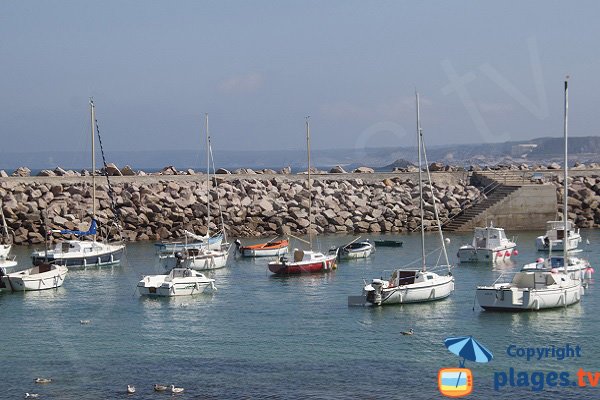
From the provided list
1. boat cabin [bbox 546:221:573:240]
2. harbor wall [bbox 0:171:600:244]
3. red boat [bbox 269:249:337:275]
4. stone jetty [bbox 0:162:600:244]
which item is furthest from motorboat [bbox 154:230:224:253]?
boat cabin [bbox 546:221:573:240]

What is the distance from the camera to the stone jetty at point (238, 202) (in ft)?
181

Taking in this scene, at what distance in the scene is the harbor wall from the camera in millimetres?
55344

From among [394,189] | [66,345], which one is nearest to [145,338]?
[66,345]

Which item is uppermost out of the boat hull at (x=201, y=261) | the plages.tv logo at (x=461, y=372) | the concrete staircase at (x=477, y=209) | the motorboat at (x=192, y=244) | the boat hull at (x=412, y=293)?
the concrete staircase at (x=477, y=209)

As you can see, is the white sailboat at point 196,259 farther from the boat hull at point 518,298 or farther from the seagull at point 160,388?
the seagull at point 160,388

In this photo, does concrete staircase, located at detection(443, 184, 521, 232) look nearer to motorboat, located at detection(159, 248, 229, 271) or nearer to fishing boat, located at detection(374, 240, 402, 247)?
fishing boat, located at detection(374, 240, 402, 247)

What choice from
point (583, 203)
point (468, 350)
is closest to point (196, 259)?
point (468, 350)

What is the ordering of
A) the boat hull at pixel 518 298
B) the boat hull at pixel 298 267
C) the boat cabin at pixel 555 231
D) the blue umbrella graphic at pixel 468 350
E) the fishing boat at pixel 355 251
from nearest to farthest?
the blue umbrella graphic at pixel 468 350 → the boat hull at pixel 518 298 → the boat hull at pixel 298 267 → the fishing boat at pixel 355 251 → the boat cabin at pixel 555 231

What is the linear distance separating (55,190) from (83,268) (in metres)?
15.6

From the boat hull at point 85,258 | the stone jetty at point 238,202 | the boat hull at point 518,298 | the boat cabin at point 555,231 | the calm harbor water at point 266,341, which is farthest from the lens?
the stone jetty at point 238,202

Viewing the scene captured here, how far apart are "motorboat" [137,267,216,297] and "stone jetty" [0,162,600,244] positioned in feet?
57.2

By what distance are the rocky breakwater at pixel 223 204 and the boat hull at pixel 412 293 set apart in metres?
21.7

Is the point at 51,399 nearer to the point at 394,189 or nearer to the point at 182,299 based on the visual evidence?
the point at 182,299

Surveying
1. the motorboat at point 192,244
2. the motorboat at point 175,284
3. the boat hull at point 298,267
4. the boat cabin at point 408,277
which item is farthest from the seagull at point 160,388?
the motorboat at point 192,244
